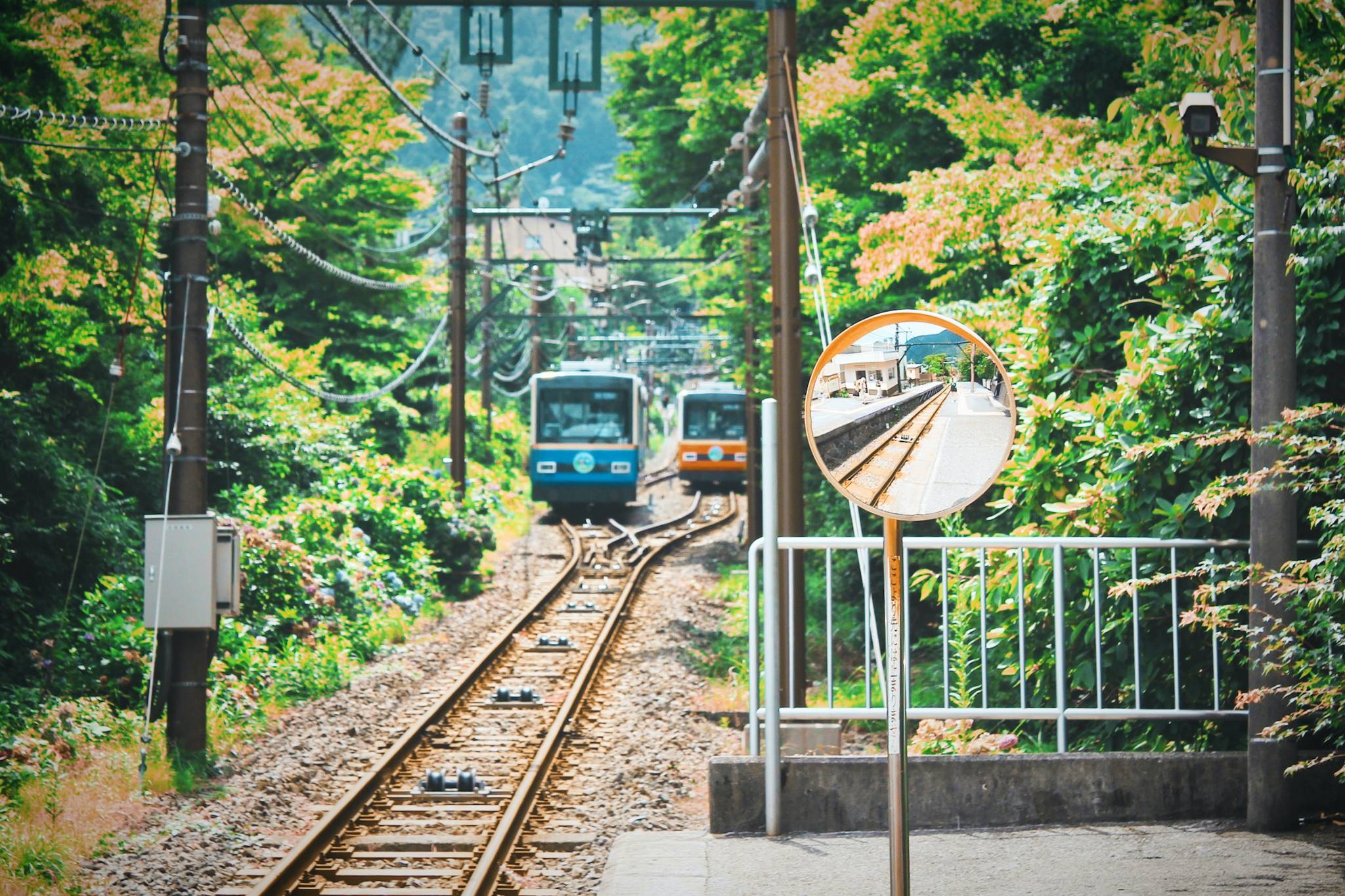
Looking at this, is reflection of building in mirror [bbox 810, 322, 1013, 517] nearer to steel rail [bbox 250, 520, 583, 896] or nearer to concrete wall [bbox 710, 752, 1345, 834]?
concrete wall [bbox 710, 752, 1345, 834]

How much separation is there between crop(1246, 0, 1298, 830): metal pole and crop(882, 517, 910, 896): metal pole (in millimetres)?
2738

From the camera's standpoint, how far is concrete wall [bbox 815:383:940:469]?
4105 millimetres

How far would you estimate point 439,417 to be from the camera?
37906 mm

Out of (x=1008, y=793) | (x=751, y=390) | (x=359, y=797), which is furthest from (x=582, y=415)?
(x=1008, y=793)

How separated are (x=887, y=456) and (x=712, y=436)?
3236 centimetres

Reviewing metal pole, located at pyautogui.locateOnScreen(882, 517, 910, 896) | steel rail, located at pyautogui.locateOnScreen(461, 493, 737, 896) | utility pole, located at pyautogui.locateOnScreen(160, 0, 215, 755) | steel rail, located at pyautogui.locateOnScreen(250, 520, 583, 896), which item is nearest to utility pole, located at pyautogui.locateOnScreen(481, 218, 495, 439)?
steel rail, located at pyautogui.locateOnScreen(461, 493, 737, 896)

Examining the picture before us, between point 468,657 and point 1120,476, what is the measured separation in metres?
9.29

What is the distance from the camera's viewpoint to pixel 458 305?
79.5 feet

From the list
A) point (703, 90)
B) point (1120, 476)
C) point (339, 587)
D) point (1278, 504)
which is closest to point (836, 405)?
point (1278, 504)

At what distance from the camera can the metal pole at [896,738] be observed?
13.7 feet

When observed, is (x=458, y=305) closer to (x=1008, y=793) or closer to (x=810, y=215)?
(x=810, y=215)

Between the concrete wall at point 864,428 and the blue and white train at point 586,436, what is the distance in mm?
24648

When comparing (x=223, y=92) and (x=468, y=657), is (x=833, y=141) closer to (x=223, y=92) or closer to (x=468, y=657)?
(x=468, y=657)

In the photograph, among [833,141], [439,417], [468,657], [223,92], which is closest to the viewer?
[468,657]
